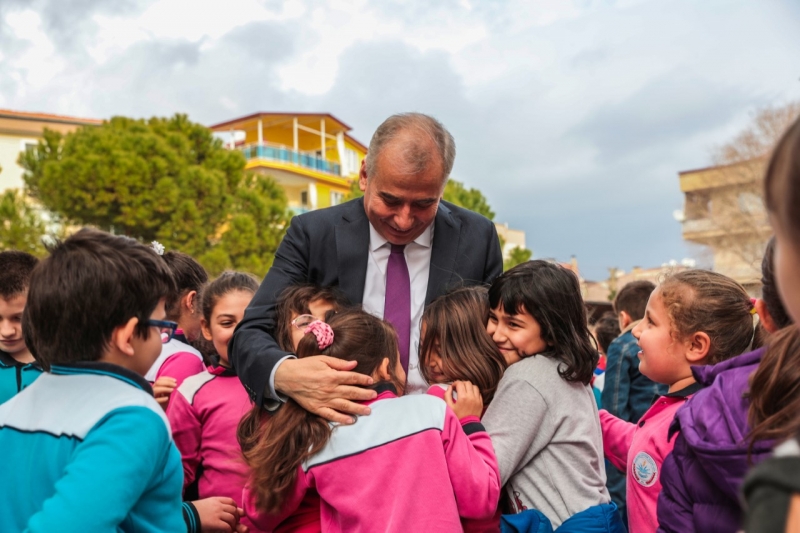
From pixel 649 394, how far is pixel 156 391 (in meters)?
3.60

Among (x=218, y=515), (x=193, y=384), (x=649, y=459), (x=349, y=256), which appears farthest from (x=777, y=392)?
(x=193, y=384)

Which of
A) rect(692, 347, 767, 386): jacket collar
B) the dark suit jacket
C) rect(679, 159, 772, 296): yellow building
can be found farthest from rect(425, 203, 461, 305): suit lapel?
rect(679, 159, 772, 296): yellow building

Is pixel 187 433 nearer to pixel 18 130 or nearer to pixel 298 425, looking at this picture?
pixel 298 425

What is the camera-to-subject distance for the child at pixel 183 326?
358 cm

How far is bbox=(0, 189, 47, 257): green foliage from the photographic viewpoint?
18.3 m

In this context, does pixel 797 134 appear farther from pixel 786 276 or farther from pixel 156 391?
pixel 156 391

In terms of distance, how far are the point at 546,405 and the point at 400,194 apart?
987 mm

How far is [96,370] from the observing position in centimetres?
182

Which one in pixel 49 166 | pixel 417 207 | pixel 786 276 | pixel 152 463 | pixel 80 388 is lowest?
pixel 152 463

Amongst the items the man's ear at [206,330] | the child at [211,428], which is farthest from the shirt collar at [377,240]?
the man's ear at [206,330]

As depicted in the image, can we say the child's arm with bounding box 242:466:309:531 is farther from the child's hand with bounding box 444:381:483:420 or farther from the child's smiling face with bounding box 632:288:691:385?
the child's smiling face with bounding box 632:288:691:385

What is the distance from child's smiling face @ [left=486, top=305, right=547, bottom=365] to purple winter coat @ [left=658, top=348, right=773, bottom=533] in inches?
26.5

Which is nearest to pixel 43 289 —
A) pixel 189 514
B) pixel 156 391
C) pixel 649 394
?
pixel 189 514

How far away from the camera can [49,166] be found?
19047mm
